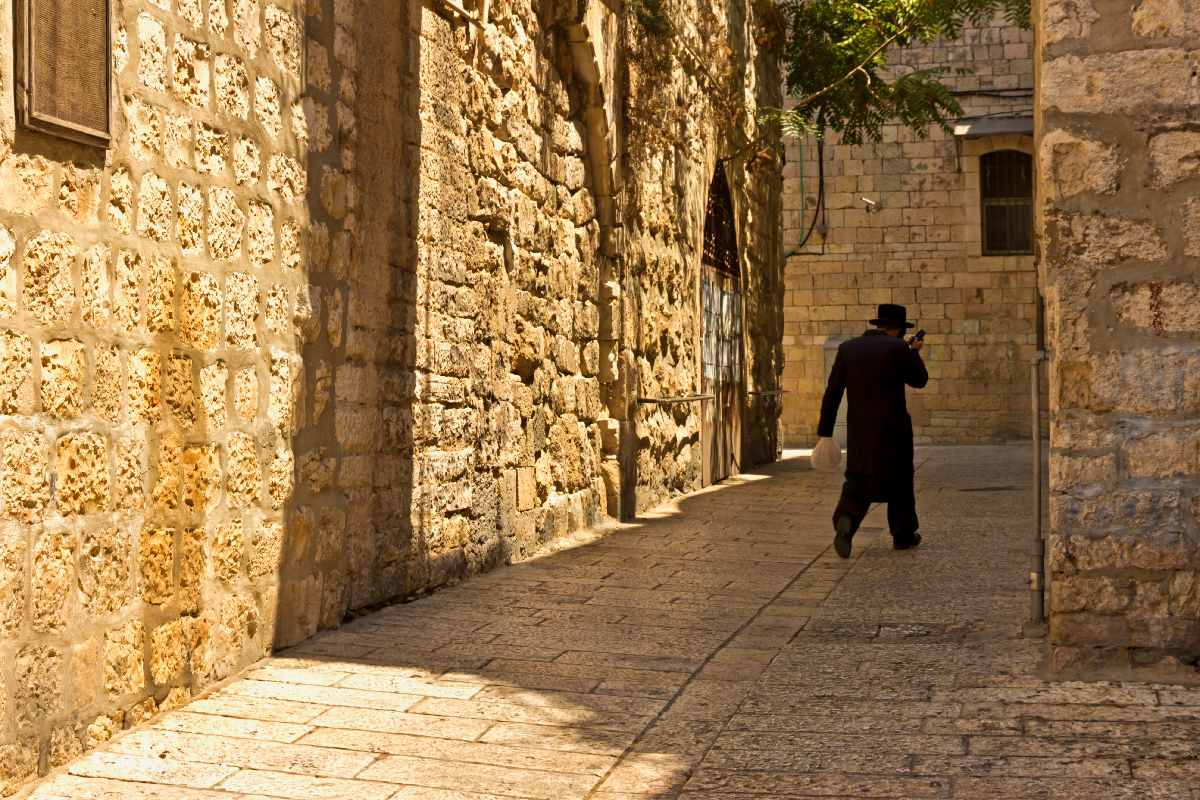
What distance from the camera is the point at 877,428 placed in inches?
279

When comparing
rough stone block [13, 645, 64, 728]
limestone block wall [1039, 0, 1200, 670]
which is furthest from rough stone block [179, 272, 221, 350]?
limestone block wall [1039, 0, 1200, 670]

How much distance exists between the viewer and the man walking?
6.95m

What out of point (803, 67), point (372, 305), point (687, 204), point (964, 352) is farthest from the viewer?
point (964, 352)

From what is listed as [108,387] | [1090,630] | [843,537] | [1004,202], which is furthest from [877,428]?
[1004,202]

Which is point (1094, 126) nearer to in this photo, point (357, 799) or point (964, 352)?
point (357, 799)

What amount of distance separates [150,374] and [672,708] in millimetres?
1778

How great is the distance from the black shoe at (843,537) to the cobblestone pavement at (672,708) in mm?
682

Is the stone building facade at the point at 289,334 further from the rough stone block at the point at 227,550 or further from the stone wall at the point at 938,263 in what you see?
the stone wall at the point at 938,263

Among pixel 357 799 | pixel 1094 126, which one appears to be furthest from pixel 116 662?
pixel 1094 126

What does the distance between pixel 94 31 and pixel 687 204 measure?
7201 millimetres

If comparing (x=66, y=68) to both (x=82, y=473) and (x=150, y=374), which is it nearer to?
(x=150, y=374)

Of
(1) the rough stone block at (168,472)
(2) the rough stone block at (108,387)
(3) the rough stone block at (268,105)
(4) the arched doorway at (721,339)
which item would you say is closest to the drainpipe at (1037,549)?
(3) the rough stone block at (268,105)

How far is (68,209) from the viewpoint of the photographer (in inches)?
128

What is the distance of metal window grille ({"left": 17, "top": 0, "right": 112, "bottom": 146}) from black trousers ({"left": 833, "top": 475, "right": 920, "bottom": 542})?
15.1 ft
